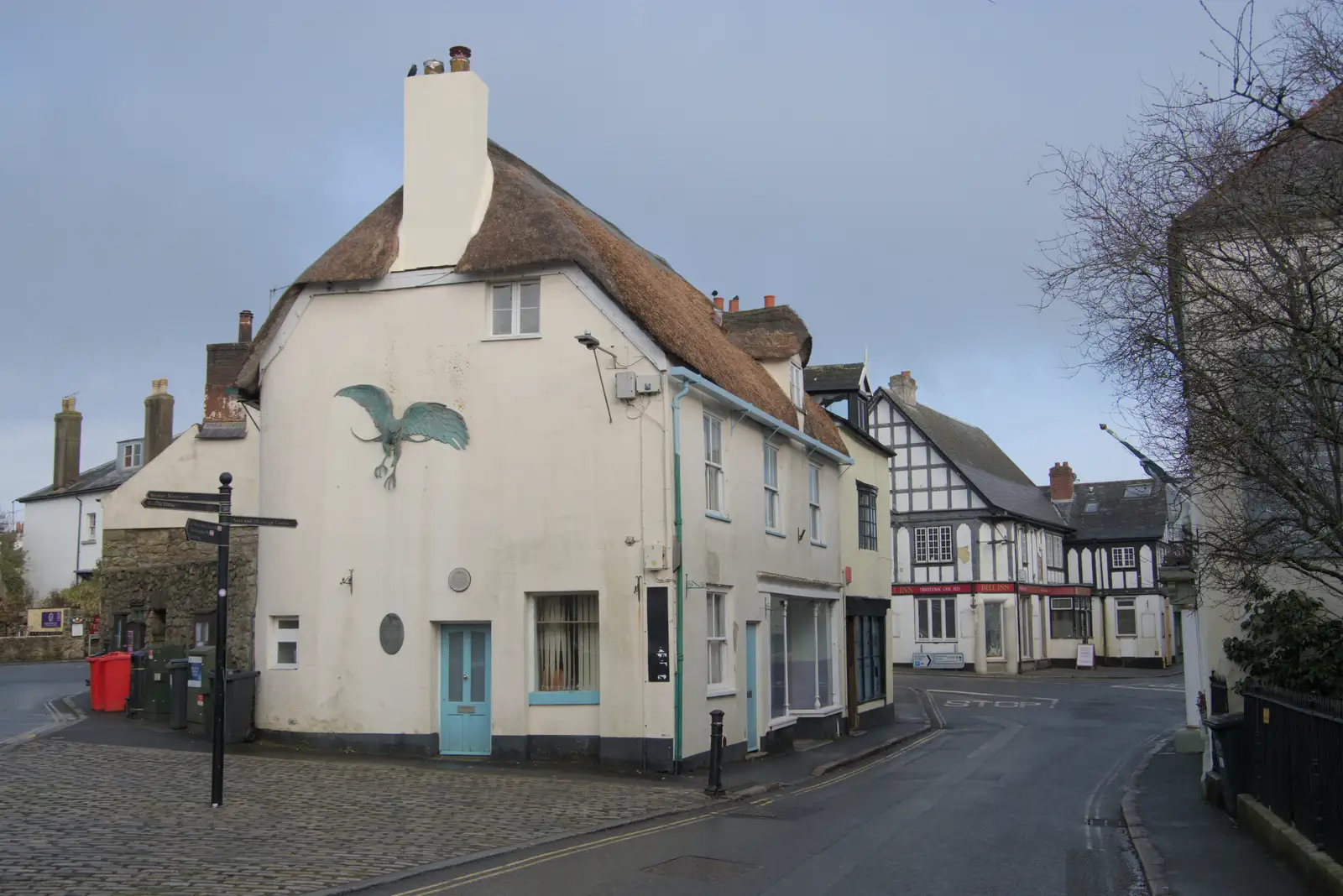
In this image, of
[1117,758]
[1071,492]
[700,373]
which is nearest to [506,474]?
[700,373]

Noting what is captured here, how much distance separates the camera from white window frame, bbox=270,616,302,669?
19.0 meters

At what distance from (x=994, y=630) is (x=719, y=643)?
3310cm

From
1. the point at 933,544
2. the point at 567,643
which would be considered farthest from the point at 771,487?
the point at 933,544

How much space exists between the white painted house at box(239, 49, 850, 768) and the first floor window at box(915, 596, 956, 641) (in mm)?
30930

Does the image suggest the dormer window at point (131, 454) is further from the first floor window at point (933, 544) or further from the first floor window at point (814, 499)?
the first floor window at point (814, 499)

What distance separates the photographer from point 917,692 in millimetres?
38469

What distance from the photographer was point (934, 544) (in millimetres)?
50062

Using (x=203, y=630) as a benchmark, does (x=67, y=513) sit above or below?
above

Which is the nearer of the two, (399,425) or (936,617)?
(399,425)

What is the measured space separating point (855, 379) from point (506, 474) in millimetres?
12820

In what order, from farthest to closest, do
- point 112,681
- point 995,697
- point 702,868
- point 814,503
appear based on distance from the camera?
point 995,697 < point 814,503 < point 112,681 < point 702,868

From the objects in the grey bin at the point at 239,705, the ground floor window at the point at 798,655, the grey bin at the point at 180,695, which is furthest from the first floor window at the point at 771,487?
the grey bin at the point at 180,695

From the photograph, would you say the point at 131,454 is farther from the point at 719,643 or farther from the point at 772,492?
the point at 719,643

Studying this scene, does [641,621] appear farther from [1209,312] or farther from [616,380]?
[1209,312]
